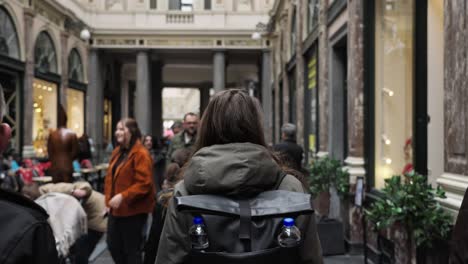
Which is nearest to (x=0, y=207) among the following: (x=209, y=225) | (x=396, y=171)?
(x=209, y=225)

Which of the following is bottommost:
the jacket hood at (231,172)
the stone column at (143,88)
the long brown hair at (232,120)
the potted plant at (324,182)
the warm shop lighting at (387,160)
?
the potted plant at (324,182)

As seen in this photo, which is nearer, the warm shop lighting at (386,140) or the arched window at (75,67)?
the warm shop lighting at (386,140)

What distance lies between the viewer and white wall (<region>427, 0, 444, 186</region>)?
4988 mm

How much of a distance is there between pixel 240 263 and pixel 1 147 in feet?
2.73

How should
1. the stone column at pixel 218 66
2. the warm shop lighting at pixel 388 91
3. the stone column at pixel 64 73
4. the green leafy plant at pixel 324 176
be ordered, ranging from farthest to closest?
the stone column at pixel 218 66, the stone column at pixel 64 73, the green leafy plant at pixel 324 176, the warm shop lighting at pixel 388 91

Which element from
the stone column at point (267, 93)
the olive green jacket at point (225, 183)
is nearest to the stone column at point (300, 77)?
the stone column at point (267, 93)

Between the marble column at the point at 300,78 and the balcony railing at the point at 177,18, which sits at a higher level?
the balcony railing at the point at 177,18

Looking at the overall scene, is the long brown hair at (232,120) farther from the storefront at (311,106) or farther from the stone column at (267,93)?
the stone column at (267,93)

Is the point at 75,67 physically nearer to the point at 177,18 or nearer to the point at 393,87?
the point at 177,18

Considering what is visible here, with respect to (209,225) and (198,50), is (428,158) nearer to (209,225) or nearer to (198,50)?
(209,225)

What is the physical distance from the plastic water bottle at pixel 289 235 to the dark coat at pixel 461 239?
0.61m

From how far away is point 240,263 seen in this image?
1.75 meters

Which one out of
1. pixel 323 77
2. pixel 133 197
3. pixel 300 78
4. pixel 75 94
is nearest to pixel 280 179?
pixel 133 197

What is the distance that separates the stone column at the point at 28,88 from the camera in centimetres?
1465
